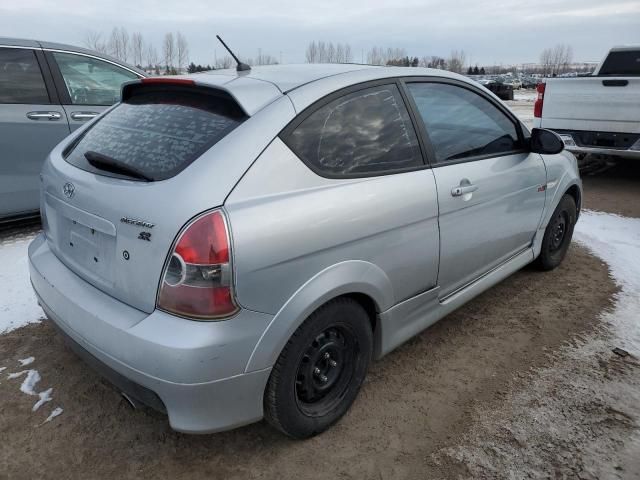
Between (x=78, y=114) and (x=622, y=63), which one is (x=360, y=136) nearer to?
(x=78, y=114)

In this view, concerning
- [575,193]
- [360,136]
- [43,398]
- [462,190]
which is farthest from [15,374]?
[575,193]

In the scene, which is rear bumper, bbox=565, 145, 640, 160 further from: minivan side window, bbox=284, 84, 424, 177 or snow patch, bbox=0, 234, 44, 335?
snow patch, bbox=0, 234, 44, 335

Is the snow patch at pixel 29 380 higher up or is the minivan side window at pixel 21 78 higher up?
the minivan side window at pixel 21 78

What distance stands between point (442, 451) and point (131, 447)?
1.41 meters

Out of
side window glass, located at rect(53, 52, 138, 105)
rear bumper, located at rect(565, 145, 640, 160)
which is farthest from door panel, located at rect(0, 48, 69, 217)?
rear bumper, located at rect(565, 145, 640, 160)

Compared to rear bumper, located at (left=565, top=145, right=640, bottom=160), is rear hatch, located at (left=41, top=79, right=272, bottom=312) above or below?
above

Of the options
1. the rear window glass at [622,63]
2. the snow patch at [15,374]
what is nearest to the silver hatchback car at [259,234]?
the snow patch at [15,374]

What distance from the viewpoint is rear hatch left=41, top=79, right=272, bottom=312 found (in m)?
1.90

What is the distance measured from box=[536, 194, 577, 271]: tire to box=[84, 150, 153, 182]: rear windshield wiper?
3150mm

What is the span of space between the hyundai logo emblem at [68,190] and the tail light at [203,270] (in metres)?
0.76

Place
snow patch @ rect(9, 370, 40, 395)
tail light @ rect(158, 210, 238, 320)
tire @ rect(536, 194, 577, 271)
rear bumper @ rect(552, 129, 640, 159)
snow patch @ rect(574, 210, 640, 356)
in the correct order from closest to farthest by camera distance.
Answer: tail light @ rect(158, 210, 238, 320)
snow patch @ rect(9, 370, 40, 395)
snow patch @ rect(574, 210, 640, 356)
tire @ rect(536, 194, 577, 271)
rear bumper @ rect(552, 129, 640, 159)

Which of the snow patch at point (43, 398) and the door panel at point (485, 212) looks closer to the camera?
the snow patch at point (43, 398)

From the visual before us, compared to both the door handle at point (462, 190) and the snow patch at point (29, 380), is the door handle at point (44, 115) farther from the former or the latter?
the door handle at point (462, 190)

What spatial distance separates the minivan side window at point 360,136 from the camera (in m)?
2.21
